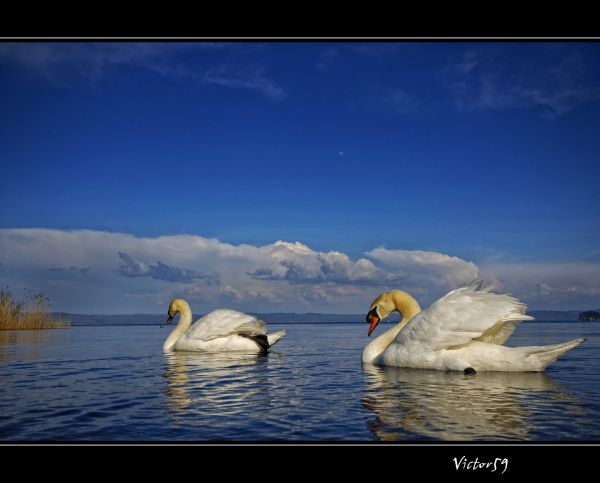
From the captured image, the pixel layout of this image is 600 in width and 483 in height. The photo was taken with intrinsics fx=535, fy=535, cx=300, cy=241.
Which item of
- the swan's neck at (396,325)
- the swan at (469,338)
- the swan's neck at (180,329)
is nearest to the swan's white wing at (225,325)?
the swan's neck at (180,329)

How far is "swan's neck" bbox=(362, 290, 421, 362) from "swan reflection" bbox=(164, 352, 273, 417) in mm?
2408

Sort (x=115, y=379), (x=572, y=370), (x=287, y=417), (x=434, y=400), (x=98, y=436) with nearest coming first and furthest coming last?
(x=98, y=436) → (x=287, y=417) → (x=434, y=400) → (x=115, y=379) → (x=572, y=370)

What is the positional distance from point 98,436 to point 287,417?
209 cm

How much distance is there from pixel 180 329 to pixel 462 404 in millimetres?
13173

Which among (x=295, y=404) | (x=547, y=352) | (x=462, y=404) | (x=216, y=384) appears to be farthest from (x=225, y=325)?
(x=462, y=404)

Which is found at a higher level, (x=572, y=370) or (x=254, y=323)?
(x=254, y=323)

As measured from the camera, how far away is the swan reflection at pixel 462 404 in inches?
216

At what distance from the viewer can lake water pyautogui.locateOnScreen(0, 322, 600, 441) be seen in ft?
18.2

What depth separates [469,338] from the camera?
390 inches

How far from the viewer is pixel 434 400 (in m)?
7.22

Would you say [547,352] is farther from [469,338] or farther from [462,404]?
[462,404]
